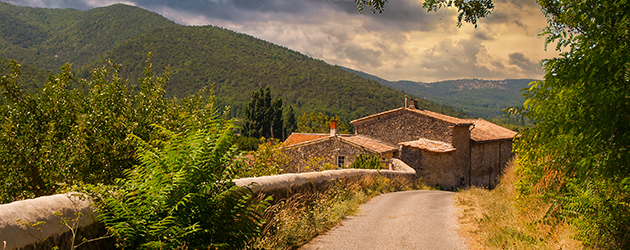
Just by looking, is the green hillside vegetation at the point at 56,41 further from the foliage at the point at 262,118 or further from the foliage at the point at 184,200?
the foliage at the point at 184,200

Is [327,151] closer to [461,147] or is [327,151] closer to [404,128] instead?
[404,128]

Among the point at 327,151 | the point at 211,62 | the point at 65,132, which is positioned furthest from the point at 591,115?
the point at 211,62

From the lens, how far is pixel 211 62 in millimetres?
149750

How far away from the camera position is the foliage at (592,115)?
13.4 ft

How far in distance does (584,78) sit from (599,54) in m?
0.33

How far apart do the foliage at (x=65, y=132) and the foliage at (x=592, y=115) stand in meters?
4.60

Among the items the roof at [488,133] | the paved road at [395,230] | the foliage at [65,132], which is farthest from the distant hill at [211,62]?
the foliage at [65,132]

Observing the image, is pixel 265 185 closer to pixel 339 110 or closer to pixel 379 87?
pixel 339 110

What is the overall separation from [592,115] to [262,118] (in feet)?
208

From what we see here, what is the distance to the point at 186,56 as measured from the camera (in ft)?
497

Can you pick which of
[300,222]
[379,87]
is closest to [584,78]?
[300,222]

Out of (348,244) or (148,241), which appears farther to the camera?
(348,244)

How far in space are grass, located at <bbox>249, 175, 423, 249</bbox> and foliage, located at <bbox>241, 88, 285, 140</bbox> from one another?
54.9 metres

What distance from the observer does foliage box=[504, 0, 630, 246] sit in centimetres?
408
